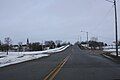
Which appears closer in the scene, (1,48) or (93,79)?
(93,79)

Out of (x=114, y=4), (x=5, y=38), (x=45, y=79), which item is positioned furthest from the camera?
(x=5, y=38)

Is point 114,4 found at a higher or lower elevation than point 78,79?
higher

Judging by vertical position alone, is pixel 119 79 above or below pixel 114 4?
below

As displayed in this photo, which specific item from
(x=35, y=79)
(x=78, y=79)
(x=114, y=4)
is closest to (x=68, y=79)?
(x=78, y=79)

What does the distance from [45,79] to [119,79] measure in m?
3.74

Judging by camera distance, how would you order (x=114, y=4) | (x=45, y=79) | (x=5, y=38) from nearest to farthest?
(x=45, y=79) → (x=114, y=4) → (x=5, y=38)

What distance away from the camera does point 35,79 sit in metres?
14.9

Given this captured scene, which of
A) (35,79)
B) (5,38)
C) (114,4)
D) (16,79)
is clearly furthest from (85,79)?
(5,38)

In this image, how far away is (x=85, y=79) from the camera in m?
14.8

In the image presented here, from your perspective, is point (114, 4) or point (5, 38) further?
point (5, 38)

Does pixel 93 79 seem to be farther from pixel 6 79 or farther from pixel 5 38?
pixel 5 38

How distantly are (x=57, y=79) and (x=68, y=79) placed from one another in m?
0.56

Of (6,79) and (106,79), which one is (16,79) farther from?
(106,79)

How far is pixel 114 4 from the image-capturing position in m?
41.6
